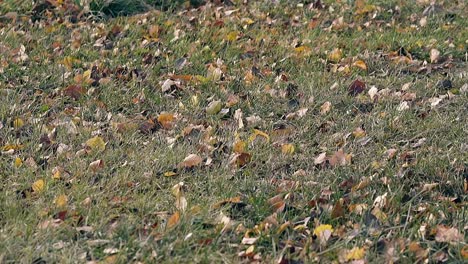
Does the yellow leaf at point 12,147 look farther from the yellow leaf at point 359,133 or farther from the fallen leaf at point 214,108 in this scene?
the yellow leaf at point 359,133

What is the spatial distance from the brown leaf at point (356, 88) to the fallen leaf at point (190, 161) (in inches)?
54.9

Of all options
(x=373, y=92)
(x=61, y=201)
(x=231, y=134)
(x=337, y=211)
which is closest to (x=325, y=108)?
(x=373, y=92)

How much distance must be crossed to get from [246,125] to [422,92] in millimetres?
1169

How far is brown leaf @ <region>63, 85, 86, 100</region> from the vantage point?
5189 mm

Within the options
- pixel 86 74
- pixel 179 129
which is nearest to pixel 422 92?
pixel 179 129

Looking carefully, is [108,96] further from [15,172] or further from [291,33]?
[291,33]

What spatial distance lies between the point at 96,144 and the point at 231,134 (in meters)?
0.71

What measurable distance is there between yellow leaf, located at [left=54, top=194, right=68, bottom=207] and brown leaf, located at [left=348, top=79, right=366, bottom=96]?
2159 mm

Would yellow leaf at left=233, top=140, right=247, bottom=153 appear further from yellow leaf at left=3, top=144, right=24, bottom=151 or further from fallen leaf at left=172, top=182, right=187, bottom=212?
yellow leaf at left=3, top=144, right=24, bottom=151

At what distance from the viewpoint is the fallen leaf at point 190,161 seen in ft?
14.0

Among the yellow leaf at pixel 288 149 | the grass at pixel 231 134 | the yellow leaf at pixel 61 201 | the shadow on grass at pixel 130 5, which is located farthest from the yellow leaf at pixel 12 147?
the shadow on grass at pixel 130 5

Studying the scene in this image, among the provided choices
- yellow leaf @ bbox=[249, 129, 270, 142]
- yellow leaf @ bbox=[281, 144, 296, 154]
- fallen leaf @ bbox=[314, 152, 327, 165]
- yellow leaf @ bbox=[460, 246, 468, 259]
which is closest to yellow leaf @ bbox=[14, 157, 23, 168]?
yellow leaf @ bbox=[249, 129, 270, 142]

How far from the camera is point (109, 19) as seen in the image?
267 inches

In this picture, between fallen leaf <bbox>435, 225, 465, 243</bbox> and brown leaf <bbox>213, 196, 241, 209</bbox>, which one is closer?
fallen leaf <bbox>435, 225, 465, 243</bbox>
